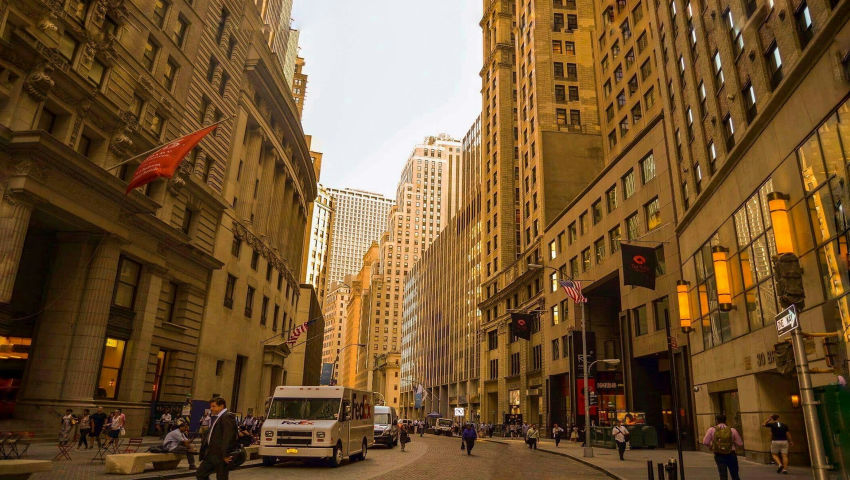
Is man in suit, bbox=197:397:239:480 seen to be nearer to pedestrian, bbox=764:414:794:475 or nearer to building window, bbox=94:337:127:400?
pedestrian, bbox=764:414:794:475

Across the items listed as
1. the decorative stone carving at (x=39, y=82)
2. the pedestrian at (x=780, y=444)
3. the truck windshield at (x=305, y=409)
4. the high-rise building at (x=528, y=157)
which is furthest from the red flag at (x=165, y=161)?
the high-rise building at (x=528, y=157)

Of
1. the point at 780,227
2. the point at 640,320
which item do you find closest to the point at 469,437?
the point at 640,320

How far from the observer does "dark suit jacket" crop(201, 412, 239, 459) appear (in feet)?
32.1

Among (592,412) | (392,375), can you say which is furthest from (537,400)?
(392,375)

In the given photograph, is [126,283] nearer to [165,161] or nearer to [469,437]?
[165,161]

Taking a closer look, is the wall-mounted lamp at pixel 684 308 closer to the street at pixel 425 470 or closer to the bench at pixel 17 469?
the street at pixel 425 470

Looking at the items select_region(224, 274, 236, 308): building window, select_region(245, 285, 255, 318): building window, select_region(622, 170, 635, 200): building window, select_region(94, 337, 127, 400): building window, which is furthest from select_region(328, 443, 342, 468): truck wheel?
select_region(622, 170, 635, 200): building window

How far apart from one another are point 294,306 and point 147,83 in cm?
4017

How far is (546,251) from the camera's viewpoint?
197 ft

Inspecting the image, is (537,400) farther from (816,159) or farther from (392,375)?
(392,375)

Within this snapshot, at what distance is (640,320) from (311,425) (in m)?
29.0

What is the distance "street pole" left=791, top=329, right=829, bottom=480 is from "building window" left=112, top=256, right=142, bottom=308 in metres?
27.5

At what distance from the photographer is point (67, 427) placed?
19281 mm

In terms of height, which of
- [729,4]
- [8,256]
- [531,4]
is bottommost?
[8,256]
